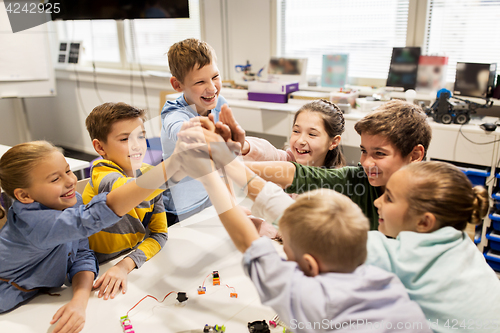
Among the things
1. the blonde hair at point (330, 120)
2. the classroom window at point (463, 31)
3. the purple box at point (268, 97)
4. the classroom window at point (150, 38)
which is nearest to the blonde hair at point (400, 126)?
the blonde hair at point (330, 120)

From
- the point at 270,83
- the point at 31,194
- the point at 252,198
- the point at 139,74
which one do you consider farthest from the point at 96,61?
the point at 252,198

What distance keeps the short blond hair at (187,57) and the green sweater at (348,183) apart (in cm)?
47

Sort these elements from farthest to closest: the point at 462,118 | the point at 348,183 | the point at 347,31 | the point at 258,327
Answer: the point at 347,31, the point at 462,118, the point at 348,183, the point at 258,327

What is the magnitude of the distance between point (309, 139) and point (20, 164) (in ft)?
2.84

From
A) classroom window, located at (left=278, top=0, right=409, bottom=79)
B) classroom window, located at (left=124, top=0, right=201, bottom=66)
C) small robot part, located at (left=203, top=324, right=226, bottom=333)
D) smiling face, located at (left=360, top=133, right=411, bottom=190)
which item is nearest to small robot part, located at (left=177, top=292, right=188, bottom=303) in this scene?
small robot part, located at (left=203, top=324, right=226, bottom=333)

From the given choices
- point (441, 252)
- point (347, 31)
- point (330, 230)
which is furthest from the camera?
point (347, 31)

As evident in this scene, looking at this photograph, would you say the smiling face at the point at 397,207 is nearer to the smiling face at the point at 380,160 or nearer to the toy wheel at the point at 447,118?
the smiling face at the point at 380,160

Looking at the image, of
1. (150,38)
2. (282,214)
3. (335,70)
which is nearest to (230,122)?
(282,214)

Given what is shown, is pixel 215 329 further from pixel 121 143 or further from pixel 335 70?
pixel 335 70

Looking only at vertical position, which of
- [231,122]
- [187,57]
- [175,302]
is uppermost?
[187,57]

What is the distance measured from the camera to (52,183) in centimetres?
98

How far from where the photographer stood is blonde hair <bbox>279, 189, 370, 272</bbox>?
629 mm

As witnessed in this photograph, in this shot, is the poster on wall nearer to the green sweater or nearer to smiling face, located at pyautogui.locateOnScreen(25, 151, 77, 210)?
the green sweater

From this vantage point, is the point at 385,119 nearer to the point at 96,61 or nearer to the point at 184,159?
the point at 184,159
